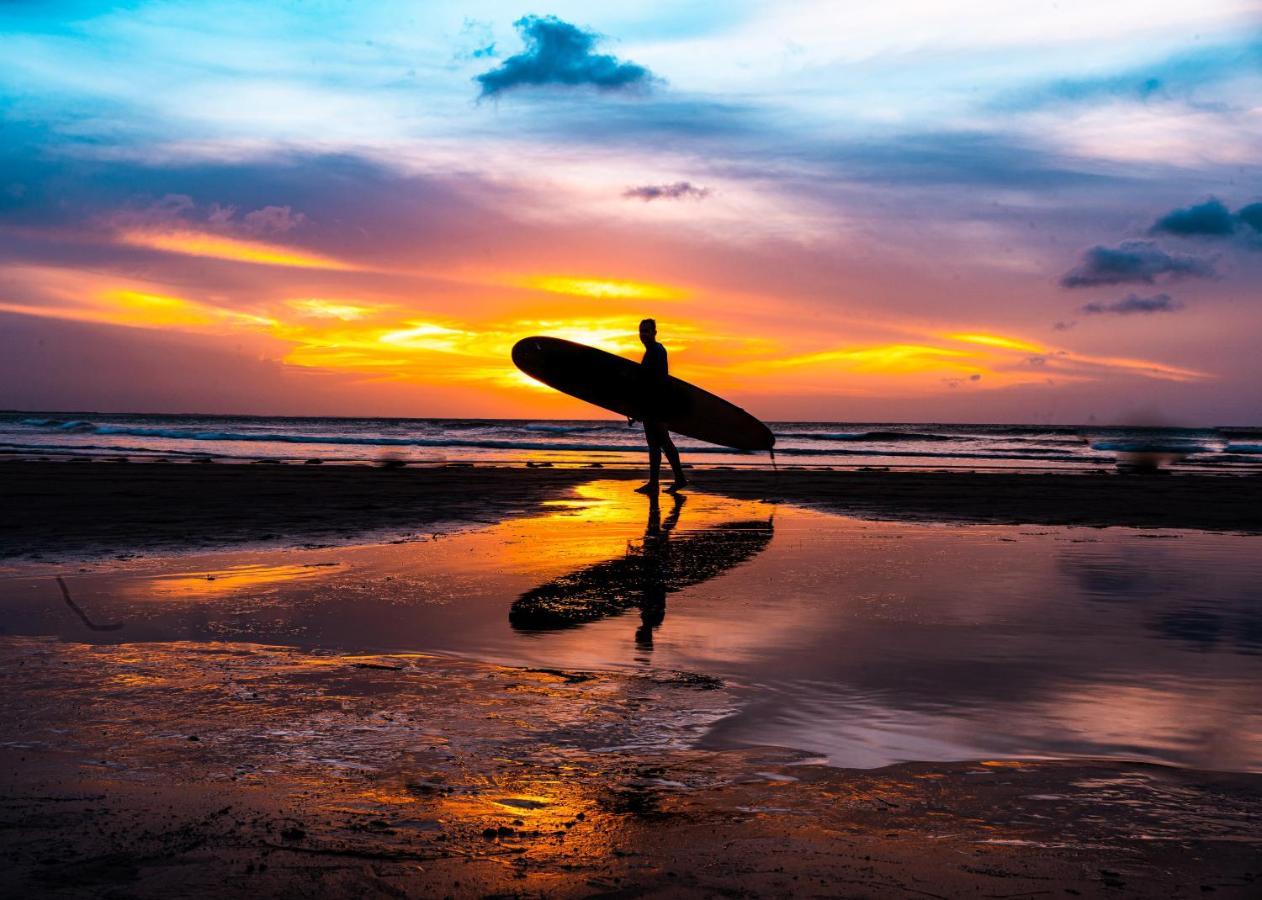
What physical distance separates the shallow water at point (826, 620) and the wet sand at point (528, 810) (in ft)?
1.31

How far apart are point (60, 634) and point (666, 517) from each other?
8.36 meters

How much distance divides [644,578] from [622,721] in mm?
4042

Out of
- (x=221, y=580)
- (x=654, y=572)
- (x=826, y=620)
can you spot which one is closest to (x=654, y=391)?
(x=654, y=572)

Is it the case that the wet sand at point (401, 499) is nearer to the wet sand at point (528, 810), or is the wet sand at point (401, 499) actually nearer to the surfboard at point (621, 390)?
the surfboard at point (621, 390)

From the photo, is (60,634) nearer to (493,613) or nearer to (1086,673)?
(493,613)

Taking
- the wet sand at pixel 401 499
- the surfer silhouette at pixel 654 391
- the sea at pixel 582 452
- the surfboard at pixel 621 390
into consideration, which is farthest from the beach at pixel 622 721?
the sea at pixel 582 452

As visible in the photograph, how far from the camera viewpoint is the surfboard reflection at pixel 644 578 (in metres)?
6.56

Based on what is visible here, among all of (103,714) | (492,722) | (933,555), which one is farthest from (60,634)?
(933,555)

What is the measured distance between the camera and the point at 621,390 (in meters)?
18.7

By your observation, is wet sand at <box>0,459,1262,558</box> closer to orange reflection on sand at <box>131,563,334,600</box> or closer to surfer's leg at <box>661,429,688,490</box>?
surfer's leg at <box>661,429,688,490</box>

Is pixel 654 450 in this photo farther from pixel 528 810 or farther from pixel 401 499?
pixel 528 810

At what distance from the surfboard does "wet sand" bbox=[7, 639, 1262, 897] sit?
1359cm

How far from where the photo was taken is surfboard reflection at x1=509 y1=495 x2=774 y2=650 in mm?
6562

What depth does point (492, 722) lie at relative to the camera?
4.12 meters
